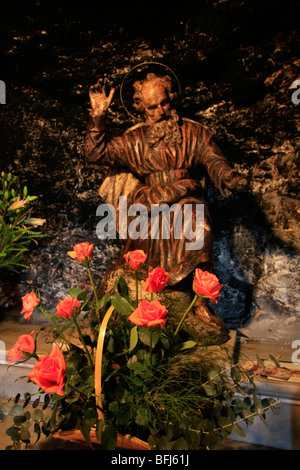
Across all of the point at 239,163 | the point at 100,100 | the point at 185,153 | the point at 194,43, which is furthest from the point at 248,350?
the point at 194,43

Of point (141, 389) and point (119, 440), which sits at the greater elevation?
point (141, 389)

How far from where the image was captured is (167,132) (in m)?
2.28

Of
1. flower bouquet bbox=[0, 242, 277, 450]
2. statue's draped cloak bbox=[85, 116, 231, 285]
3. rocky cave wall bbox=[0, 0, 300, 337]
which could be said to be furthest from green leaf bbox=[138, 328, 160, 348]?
rocky cave wall bbox=[0, 0, 300, 337]

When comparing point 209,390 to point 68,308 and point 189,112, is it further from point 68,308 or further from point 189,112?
point 189,112

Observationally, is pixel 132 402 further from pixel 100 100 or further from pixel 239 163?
pixel 239 163

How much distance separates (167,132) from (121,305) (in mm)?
1375

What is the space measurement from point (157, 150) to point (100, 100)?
0.41m

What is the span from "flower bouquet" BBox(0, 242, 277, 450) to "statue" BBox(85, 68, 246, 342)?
2.95 ft

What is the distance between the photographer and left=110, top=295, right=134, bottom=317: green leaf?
1.16 meters

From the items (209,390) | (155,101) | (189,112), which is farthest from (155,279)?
(189,112)

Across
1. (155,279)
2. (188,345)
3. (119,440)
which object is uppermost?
(155,279)

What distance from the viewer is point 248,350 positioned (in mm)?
2133

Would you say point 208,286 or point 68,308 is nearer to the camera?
point 208,286

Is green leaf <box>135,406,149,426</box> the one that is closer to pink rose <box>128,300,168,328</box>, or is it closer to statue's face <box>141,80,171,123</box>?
pink rose <box>128,300,168,328</box>
